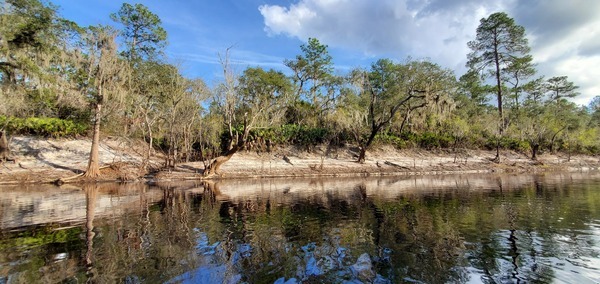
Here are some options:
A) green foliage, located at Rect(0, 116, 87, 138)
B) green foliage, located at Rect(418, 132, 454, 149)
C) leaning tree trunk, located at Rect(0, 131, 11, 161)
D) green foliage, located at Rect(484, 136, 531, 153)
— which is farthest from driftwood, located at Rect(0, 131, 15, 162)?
green foliage, located at Rect(484, 136, 531, 153)

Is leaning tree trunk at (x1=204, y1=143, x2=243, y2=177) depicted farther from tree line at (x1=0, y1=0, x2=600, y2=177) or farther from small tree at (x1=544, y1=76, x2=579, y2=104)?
small tree at (x1=544, y1=76, x2=579, y2=104)

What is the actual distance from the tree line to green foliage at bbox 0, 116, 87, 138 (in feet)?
0.37

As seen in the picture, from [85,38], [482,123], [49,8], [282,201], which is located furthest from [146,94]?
[482,123]

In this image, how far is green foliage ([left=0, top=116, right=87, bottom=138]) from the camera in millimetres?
29194

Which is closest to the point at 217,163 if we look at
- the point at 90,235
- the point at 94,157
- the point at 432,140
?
the point at 94,157

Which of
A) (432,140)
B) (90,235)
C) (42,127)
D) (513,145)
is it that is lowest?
(90,235)

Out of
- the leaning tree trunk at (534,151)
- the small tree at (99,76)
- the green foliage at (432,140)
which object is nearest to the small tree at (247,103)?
the small tree at (99,76)

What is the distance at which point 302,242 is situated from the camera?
8.88 metres

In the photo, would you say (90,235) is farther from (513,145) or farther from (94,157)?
(513,145)

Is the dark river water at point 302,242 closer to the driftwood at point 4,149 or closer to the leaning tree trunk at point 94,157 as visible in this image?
the leaning tree trunk at point 94,157

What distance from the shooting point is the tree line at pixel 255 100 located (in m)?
23.0

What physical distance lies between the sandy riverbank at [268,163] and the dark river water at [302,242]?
13.9 meters

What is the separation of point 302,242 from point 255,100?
99.0 feet

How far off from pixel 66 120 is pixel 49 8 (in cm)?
1721
